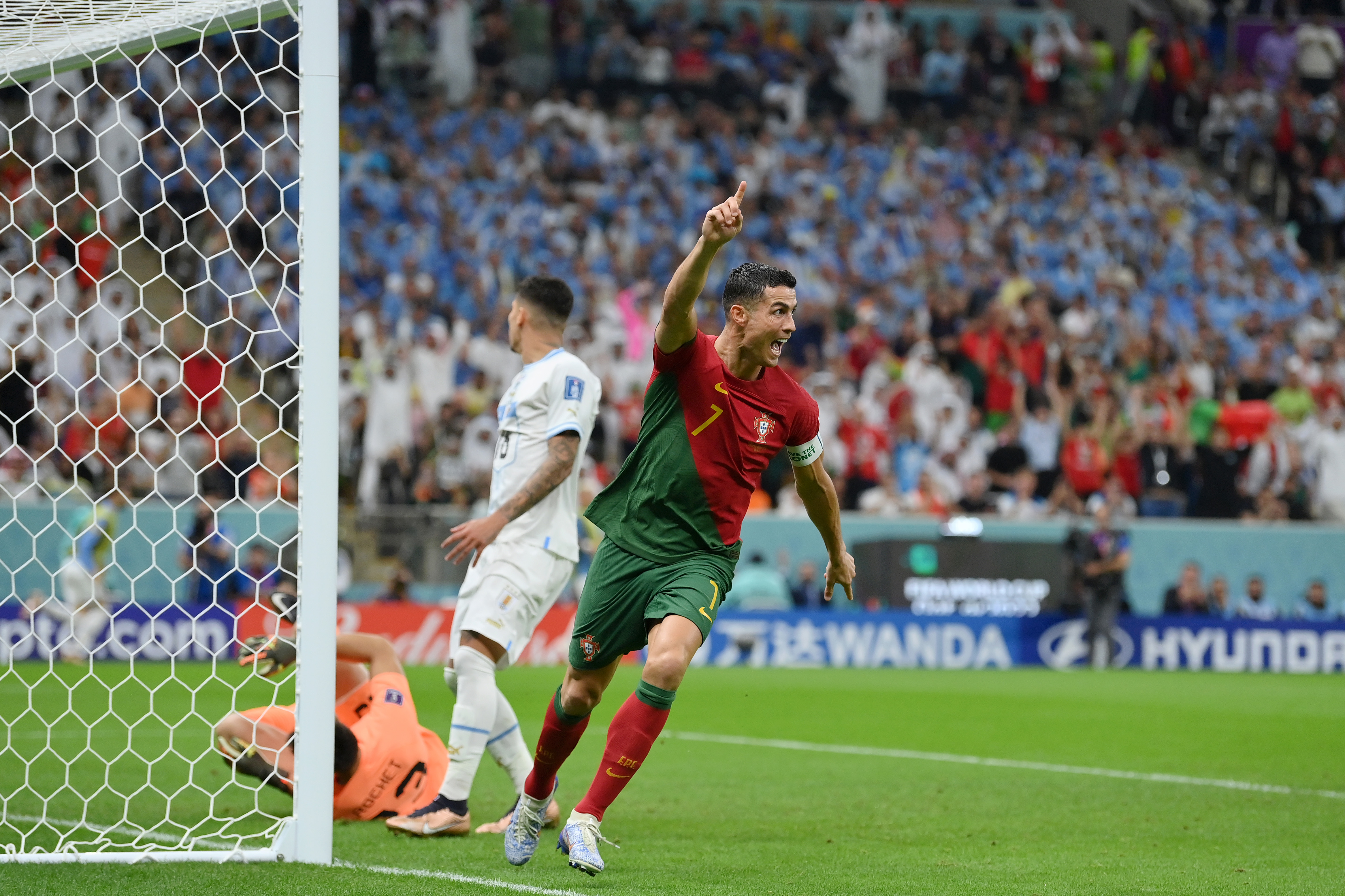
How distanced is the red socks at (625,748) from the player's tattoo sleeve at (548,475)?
4.38 feet

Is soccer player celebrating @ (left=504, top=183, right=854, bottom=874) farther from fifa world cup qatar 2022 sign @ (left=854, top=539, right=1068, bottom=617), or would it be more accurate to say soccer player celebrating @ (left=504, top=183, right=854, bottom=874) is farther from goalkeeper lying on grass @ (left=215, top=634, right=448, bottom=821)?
fifa world cup qatar 2022 sign @ (left=854, top=539, right=1068, bottom=617)

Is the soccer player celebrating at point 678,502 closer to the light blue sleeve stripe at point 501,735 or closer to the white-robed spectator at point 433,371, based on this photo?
the light blue sleeve stripe at point 501,735

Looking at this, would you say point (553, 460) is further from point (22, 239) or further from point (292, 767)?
point (22, 239)

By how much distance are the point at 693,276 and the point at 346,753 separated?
10.3ft

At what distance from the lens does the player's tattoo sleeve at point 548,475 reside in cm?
691

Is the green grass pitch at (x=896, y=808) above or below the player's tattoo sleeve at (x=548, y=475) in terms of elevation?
below

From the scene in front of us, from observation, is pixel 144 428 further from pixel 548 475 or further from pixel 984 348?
pixel 984 348

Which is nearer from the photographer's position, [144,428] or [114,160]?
[144,428]

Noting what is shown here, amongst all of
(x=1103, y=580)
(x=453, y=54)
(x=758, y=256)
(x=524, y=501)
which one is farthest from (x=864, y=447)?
(x=524, y=501)

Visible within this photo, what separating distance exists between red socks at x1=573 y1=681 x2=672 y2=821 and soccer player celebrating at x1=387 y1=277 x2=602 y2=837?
1288 millimetres

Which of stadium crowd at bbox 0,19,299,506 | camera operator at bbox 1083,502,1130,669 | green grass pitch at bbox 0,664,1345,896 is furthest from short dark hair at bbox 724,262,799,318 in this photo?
camera operator at bbox 1083,502,1130,669

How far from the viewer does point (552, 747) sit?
610cm

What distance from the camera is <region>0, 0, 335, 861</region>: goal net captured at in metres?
6.72

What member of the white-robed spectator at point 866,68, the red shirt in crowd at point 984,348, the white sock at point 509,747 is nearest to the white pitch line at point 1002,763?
the white sock at point 509,747
